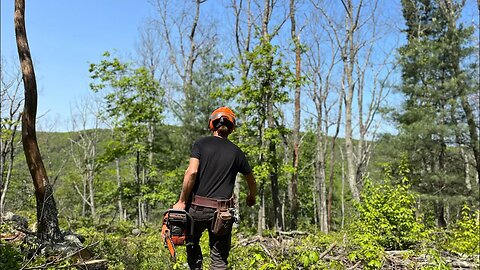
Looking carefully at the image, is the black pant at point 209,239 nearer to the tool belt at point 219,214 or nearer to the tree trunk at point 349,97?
the tool belt at point 219,214

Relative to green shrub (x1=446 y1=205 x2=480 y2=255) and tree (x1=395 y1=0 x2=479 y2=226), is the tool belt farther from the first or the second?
tree (x1=395 y1=0 x2=479 y2=226)

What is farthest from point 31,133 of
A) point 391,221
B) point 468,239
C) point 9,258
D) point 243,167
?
point 468,239

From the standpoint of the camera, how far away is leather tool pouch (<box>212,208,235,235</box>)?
387 cm

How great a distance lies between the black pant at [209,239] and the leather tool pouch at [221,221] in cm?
6

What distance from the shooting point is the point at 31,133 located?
7.57m

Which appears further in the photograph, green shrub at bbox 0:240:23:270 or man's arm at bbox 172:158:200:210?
green shrub at bbox 0:240:23:270

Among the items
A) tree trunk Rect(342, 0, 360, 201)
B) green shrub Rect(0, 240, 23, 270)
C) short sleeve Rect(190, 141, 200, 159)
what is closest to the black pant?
short sleeve Rect(190, 141, 200, 159)

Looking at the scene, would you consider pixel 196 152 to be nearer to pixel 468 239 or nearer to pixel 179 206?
pixel 179 206

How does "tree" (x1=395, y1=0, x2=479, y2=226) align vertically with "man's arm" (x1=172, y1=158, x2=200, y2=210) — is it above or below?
above

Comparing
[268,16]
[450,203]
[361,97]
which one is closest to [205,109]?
[268,16]

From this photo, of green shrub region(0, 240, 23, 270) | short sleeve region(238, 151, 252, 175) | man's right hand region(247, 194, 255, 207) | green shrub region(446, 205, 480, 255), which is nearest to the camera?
short sleeve region(238, 151, 252, 175)

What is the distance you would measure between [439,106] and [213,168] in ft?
60.2

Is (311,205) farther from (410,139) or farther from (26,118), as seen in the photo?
(26,118)

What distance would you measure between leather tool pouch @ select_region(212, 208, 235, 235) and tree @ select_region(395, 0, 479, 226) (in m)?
16.6
